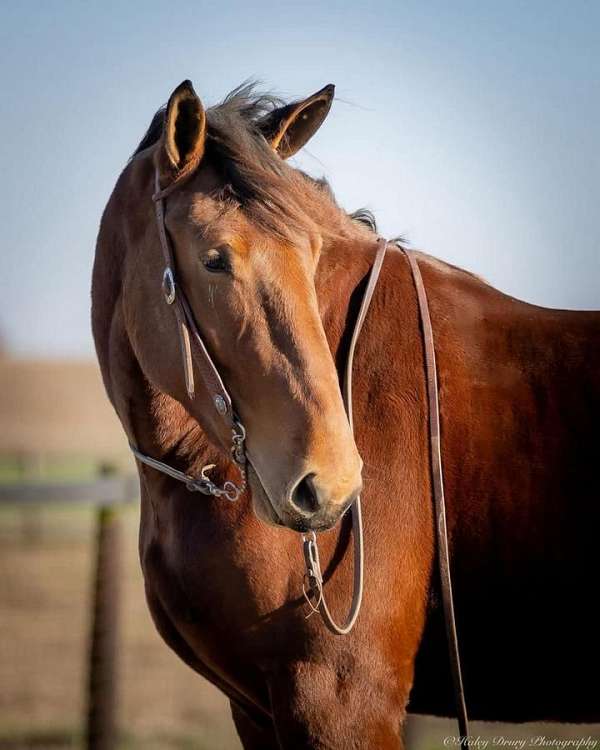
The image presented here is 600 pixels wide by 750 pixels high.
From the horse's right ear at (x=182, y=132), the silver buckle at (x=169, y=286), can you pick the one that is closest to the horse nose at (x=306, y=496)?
the silver buckle at (x=169, y=286)

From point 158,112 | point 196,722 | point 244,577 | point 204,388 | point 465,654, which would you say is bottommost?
point 196,722

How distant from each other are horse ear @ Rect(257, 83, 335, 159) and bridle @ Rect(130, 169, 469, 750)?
1.35 ft

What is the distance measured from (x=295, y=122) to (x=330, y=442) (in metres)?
1.32

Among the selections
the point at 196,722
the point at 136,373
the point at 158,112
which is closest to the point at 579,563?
the point at 136,373

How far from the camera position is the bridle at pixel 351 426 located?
2502 millimetres

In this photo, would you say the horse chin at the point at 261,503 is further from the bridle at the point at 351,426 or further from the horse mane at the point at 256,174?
the horse mane at the point at 256,174

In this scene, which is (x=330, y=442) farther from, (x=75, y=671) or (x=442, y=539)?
(x=75, y=671)

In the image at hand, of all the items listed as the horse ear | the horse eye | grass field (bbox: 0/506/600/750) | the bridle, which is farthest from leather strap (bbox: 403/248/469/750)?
grass field (bbox: 0/506/600/750)

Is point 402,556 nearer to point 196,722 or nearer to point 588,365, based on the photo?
point 588,365

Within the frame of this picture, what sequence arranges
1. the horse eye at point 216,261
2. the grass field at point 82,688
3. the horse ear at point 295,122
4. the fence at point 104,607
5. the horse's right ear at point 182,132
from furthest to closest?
the grass field at point 82,688
the fence at point 104,607
the horse ear at point 295,122
the horse's right ear at point 182,132
the horse eye at point 216,261

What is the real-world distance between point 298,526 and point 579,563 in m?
1.04

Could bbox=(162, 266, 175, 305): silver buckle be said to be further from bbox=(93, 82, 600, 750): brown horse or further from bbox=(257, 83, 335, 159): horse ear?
bbox=(257, 83, 335, 159): horse ear

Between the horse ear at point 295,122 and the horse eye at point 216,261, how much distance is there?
583 millimetres

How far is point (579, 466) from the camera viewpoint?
2770mm
